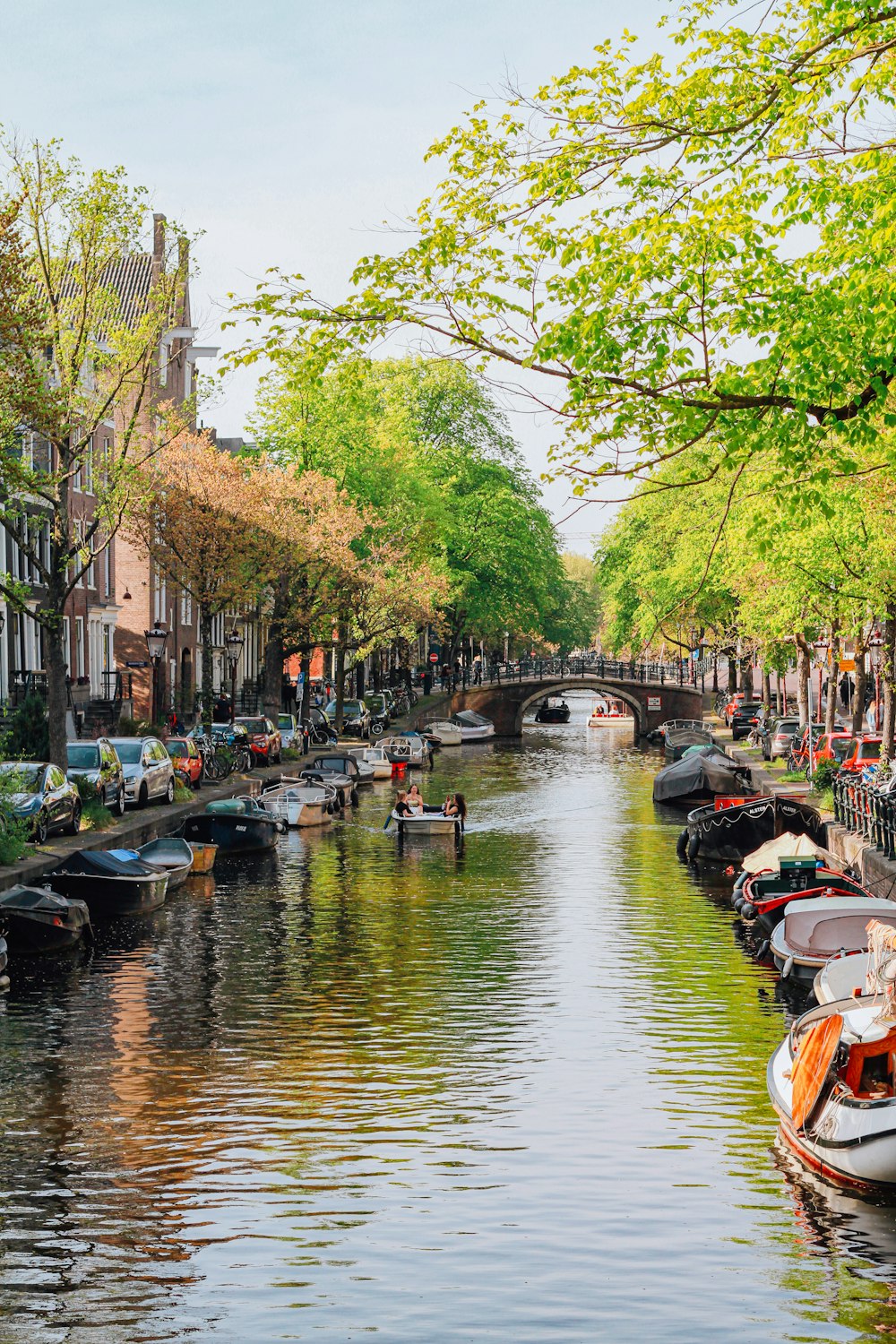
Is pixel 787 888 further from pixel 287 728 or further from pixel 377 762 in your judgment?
pixel 287 728

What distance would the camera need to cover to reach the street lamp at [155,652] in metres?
A: 66.4

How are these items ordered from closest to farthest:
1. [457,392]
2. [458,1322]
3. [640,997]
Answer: [458,1322] < [640,997] < [457,392]

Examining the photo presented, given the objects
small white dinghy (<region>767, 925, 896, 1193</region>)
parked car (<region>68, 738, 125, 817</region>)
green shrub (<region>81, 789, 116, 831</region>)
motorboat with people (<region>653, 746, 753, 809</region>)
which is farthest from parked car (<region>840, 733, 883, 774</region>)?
small white dinghy (<region>767, 925, 896, 1193</region>)

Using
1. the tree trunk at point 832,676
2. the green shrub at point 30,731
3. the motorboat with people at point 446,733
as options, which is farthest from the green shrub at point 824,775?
the motorboat with people at point 446,733

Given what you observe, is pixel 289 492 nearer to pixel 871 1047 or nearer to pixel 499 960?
pixel 499 960

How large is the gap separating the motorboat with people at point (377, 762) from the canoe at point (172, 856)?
99.5 ft

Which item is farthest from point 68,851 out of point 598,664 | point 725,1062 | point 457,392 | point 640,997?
point 598,664

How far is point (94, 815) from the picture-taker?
37781 millimetres

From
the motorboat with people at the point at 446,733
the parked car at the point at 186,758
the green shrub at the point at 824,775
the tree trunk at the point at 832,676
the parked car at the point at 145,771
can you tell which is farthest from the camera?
the motorboat with people at the point at 446,733

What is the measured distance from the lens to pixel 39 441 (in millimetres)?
58156

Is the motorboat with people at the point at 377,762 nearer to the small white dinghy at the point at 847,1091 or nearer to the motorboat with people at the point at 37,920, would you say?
the motorboat with people at the point at 37,920

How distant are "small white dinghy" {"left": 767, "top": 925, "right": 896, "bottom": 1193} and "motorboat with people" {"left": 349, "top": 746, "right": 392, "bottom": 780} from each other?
1966 inches

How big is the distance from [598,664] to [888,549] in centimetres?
6690

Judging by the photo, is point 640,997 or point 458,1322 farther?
point 640,997
